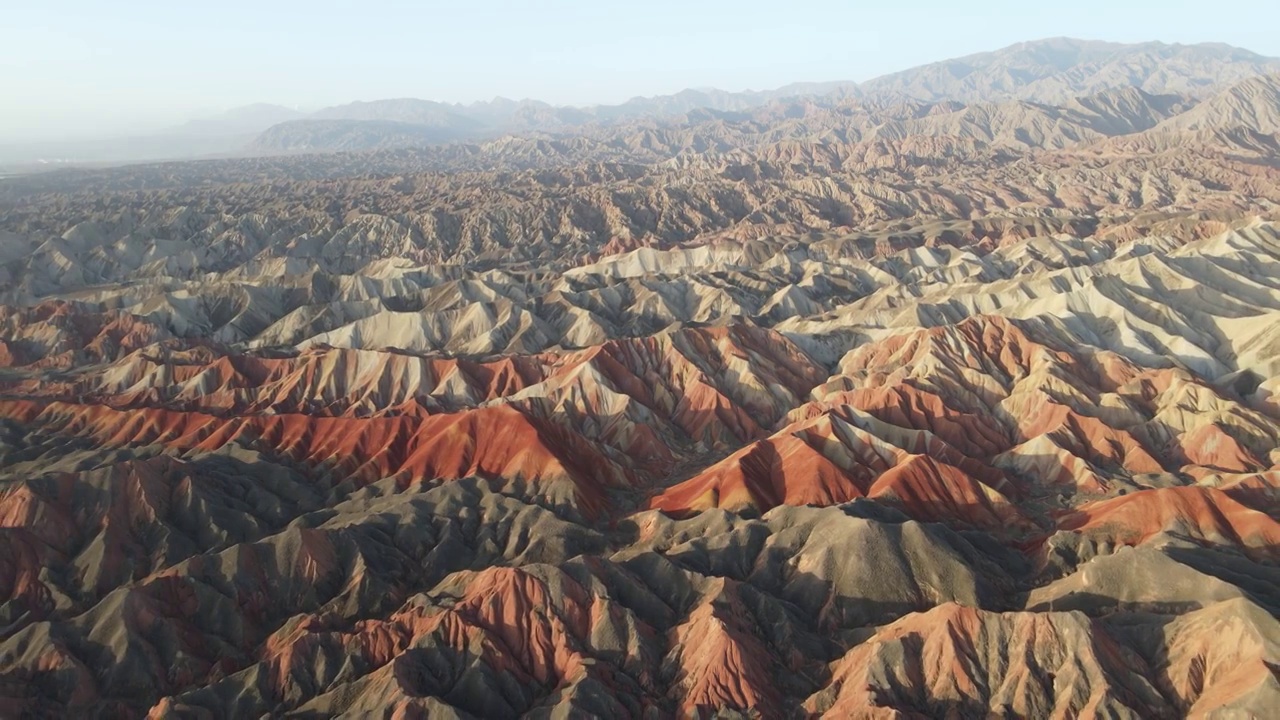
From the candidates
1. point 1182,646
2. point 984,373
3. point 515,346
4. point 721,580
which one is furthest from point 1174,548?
point 515,346

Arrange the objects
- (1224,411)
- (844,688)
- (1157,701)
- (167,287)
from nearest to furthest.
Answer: (1157,701) → (844,688) → (1224,411) → (167,287)

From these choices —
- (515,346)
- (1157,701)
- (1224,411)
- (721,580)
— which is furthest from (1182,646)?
(515,346)

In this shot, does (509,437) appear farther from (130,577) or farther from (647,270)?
(647,270)

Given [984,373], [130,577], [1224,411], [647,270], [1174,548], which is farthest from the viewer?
[647,270]

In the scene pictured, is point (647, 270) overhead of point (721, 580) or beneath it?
beneath

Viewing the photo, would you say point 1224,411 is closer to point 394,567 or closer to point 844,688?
point 844,688

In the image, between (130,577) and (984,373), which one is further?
(984,373)
